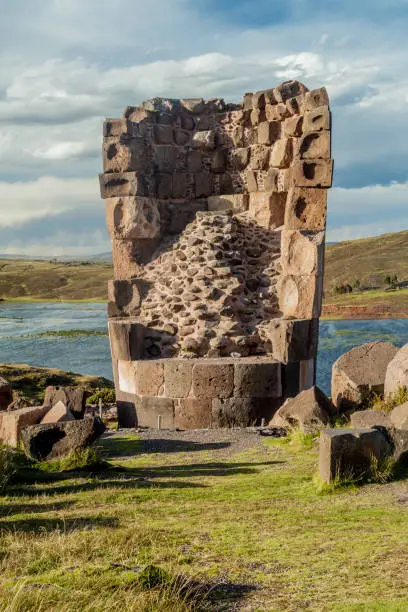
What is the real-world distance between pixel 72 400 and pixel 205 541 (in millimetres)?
6179

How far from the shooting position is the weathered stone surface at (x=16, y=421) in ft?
33.4

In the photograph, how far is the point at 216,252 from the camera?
13.0m

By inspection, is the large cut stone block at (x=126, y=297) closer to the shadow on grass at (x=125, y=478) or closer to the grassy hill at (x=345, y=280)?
the shadow on grass at (x=125, y=478)

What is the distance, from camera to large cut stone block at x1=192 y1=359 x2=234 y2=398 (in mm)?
11383

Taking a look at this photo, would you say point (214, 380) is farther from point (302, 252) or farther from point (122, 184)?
point (122, 184)

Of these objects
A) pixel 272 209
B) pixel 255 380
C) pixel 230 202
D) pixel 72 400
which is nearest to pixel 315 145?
pixel 272 209

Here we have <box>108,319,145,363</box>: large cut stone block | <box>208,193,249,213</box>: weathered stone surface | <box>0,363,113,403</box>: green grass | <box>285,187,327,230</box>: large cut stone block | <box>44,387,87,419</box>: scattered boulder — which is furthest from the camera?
<box>0,363,113,403</box>: green grass

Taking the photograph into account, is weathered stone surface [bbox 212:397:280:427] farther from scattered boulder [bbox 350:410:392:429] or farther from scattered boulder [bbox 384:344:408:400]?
scattered boulder [bbox 350:410:392:429]

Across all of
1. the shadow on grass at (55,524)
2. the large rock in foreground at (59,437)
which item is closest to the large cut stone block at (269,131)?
the large rock in foreground at (59,437)

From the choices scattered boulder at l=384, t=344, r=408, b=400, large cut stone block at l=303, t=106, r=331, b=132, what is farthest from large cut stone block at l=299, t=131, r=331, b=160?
scattered boulder at l=384, t=344, r=408, b=400

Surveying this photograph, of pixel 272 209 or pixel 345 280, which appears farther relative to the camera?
pixel 345 280

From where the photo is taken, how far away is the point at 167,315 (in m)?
12.9

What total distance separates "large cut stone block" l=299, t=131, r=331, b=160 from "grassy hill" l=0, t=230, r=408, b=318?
3449cm

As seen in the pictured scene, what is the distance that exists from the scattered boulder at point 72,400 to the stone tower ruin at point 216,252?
139 cm
